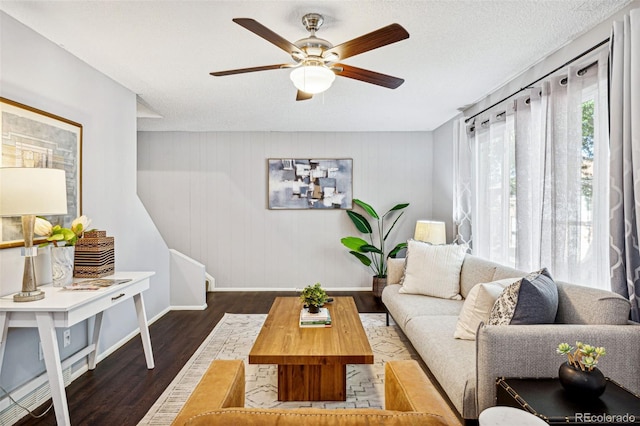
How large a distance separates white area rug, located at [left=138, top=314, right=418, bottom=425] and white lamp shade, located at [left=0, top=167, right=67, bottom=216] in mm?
1371

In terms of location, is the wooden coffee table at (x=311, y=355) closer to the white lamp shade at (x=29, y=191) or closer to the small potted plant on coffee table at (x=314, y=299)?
the small potted plant on coffee table at (x=314, y=299)

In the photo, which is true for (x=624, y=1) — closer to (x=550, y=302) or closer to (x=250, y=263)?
(x=550, y=302)

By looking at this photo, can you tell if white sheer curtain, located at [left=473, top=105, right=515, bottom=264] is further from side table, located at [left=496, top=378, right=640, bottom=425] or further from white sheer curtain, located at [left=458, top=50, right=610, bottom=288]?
side table, located at [left=496, top=378, right=640, bottom=425]

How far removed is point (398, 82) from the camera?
2568 millimetres

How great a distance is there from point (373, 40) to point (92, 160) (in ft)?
8.41

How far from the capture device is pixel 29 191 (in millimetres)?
2086

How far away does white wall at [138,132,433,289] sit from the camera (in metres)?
5.83

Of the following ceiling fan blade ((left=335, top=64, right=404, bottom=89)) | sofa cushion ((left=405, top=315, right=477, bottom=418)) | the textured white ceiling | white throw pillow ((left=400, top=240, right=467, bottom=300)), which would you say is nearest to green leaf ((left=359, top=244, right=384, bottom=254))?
white throw pillow ((left=400, top=240, right=467, bottom=300))

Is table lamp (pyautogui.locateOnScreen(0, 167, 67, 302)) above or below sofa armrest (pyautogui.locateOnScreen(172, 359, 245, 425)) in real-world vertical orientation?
above

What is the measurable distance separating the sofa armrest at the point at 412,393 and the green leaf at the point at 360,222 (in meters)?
4.16

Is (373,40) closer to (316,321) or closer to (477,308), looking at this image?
(477,308)

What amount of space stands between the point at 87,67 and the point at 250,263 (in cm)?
344

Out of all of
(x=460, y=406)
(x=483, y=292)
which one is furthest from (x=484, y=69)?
(x=460, y=406)

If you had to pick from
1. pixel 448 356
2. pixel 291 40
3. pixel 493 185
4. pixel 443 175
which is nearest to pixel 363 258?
pixel 443 175
